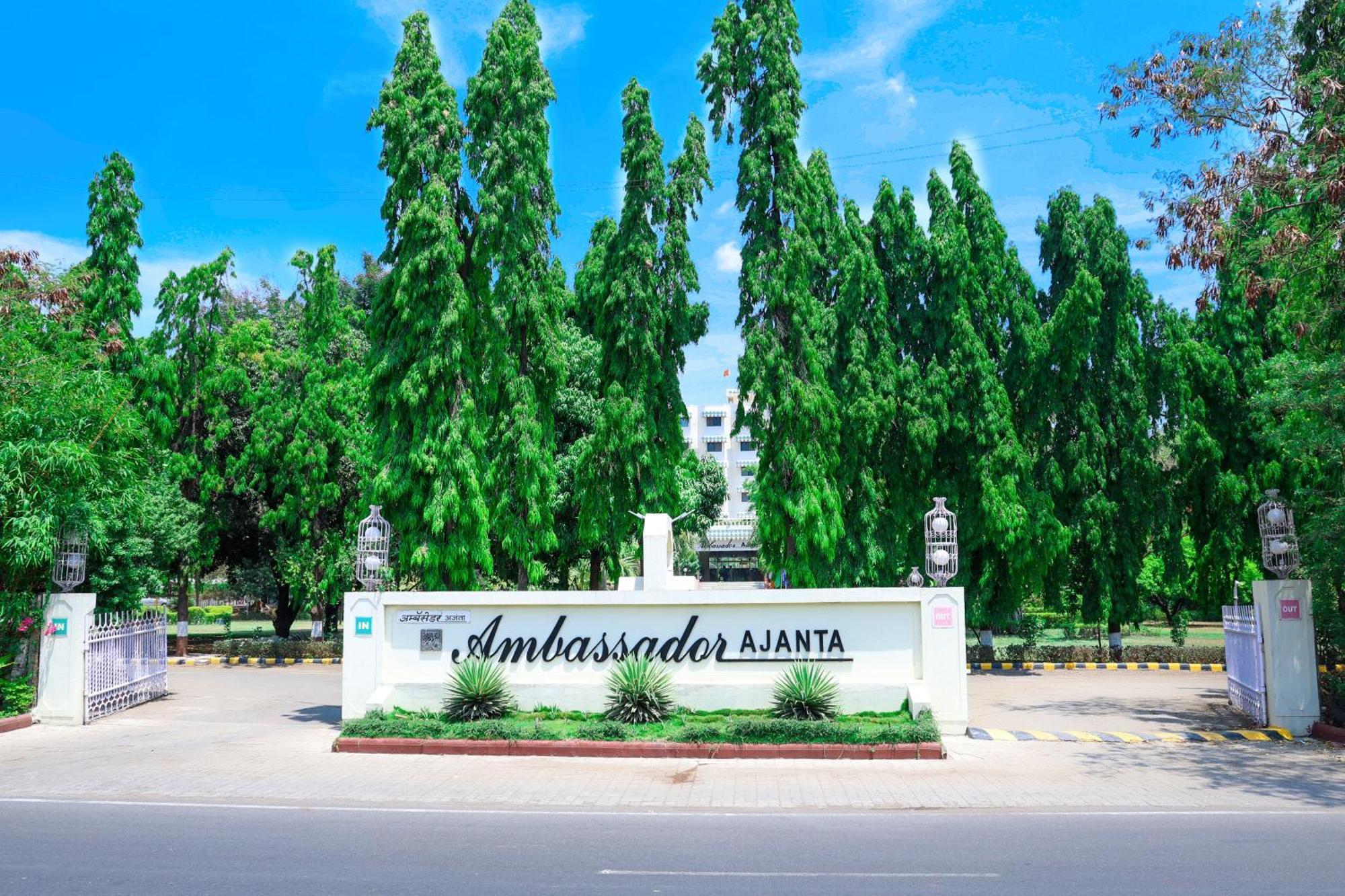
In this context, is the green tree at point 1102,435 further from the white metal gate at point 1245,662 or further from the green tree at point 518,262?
the green tree at point 518,262

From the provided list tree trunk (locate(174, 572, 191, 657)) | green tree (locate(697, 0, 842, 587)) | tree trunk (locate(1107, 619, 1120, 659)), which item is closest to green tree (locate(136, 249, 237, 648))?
tree trunk (locate(174, 572, 191, 657))

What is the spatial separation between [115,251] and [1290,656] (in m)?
32.8

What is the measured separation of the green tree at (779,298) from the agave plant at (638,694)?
363 inches

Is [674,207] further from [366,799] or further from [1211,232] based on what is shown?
[366,799]

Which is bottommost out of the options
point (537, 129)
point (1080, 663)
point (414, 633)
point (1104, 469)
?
point (1080, 663)

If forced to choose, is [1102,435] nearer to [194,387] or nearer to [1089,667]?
[1089,667]

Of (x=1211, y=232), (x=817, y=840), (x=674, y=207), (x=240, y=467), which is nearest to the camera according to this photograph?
(x=817, y=840)

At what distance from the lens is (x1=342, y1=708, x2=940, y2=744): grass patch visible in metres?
13.7

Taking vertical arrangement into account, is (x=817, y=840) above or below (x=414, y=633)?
below

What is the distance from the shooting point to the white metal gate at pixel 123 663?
17.7m

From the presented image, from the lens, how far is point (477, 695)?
15.0 metres

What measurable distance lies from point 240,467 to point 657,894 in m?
29.8

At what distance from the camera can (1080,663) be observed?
28688mm

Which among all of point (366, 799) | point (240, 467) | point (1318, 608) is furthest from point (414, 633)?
point (240, 467)
